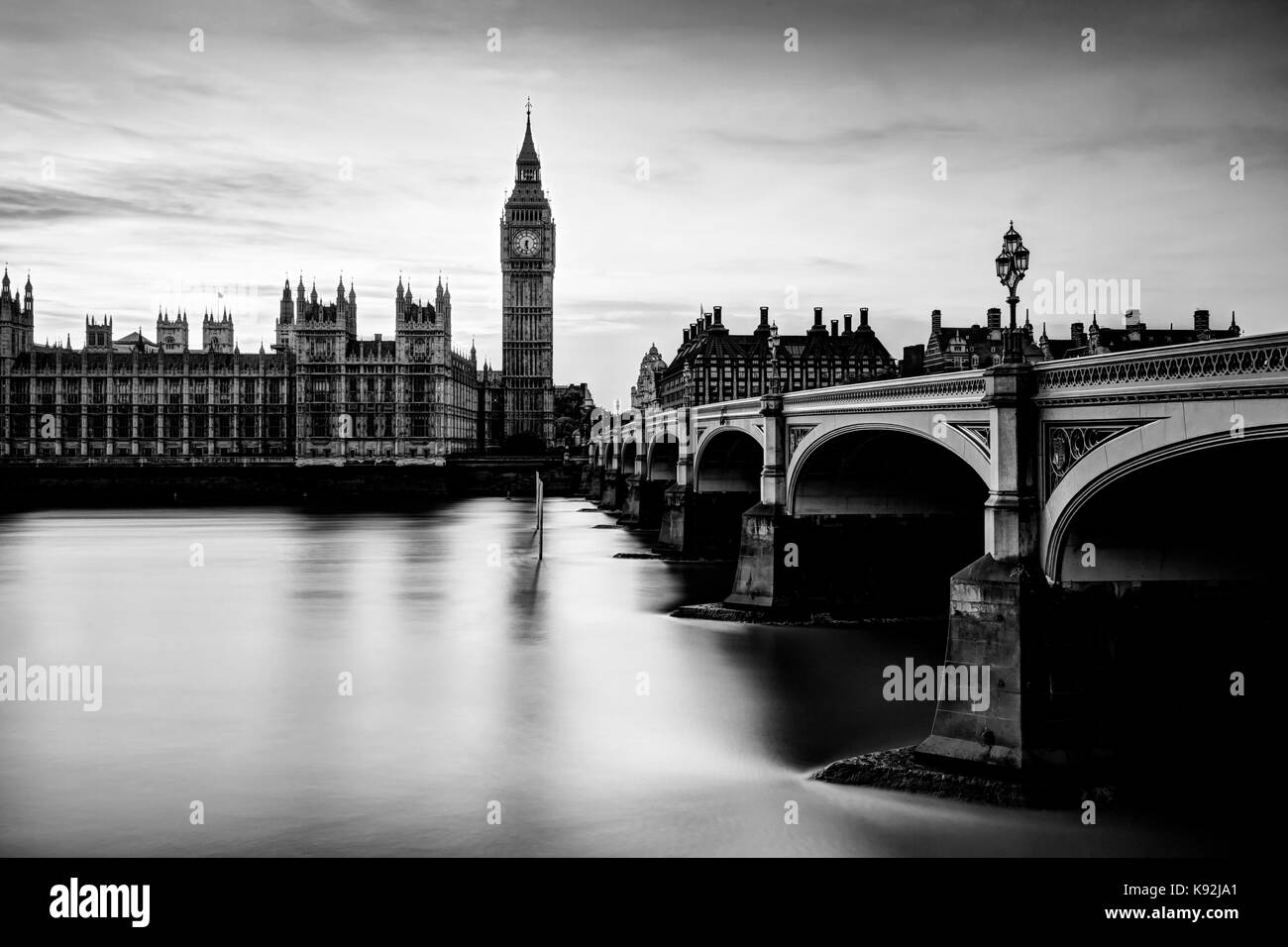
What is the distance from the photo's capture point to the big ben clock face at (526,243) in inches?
5340

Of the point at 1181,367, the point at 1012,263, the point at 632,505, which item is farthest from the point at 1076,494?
the point at 632,505

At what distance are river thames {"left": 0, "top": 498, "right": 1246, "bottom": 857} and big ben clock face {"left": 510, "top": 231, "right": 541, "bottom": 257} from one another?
10192 cm

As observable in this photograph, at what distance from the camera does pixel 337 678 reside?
23484mm

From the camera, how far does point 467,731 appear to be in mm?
19234

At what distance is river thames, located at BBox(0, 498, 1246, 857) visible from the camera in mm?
13797

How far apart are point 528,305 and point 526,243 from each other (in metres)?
7.97

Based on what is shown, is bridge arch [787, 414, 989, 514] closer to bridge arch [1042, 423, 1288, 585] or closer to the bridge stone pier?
the bridge stone pier

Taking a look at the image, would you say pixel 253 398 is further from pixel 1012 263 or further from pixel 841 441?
pixel 1012 263

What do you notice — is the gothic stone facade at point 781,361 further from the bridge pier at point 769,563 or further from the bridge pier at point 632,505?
the bridge pier at point 769,563
